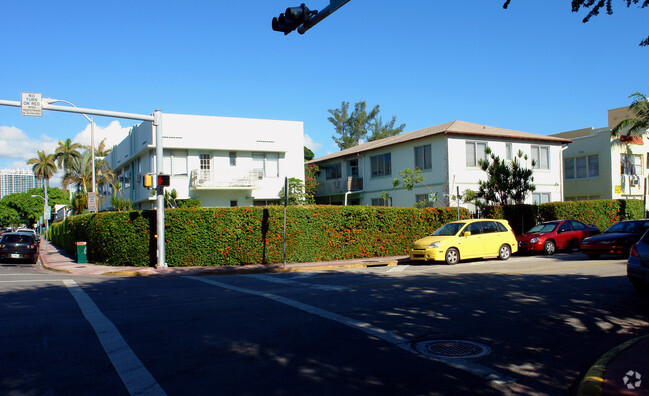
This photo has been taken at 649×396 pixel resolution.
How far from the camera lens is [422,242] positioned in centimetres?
1827

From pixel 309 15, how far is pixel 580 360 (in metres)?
6.48

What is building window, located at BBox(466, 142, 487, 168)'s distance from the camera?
29281 millimetres

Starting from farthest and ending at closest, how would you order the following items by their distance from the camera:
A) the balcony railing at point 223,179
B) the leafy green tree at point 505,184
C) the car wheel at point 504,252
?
1. the balcony railing at point 223,179
2. the leafy green tree at point 505,184
3. the car wheel at point 504,252

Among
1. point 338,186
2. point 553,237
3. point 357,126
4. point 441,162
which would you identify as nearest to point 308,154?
point 357,126

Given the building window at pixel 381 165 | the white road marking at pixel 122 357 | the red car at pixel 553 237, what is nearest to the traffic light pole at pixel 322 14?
the white road marking at pixel 122 357

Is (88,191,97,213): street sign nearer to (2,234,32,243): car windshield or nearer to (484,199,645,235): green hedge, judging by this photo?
(2,234,32,243): car windshield

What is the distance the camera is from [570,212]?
26.3 m

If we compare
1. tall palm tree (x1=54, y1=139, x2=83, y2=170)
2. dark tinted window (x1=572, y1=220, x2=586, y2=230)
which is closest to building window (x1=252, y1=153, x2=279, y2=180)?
dark tinted window (x1=572, y1=220, x2=586, y2=230)

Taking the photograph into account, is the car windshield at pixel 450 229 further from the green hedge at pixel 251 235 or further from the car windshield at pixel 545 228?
the car windshield at pixel 545 228

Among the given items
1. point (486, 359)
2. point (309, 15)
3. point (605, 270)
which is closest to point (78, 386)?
point (486, 359)

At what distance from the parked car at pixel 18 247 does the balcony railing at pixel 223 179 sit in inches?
349

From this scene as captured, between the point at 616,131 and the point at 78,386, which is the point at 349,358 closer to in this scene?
the point at 78,386

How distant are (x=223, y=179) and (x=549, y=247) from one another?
1821cm

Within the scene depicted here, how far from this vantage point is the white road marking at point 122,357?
511cm
